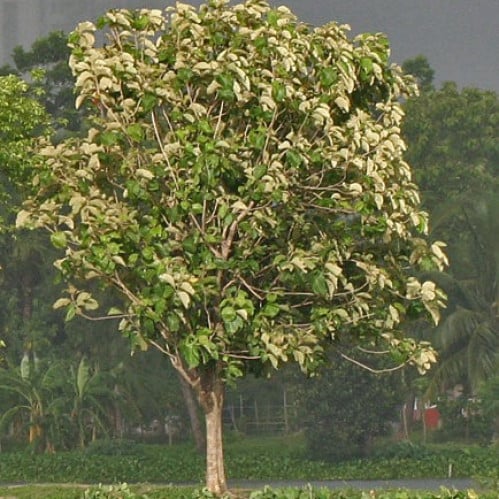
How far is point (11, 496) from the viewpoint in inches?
1032

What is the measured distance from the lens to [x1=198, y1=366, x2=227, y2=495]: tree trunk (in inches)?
761

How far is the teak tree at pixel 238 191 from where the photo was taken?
18.0m

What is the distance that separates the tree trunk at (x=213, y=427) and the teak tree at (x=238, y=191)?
0.03 metres

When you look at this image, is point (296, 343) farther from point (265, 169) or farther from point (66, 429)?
point (66, 429)

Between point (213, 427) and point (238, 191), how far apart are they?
13.0ft

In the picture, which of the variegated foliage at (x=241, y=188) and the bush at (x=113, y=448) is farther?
the bush at (x=113, y=448)

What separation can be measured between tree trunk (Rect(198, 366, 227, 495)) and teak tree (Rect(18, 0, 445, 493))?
0.03 m

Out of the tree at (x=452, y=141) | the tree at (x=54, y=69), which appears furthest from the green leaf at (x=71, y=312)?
the tree at (x=452, y=141)

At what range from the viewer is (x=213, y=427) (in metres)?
19.6

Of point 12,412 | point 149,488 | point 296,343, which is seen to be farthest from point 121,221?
point 12,412

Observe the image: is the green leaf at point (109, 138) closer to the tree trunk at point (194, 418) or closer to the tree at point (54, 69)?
the tree trunk at point (194, 418)

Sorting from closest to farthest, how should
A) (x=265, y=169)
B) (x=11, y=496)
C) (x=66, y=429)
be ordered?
1. (x=265, y=169)
2. (x=11, y=496)
3. (x=66, y=429)

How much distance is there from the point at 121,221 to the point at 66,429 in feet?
74.6

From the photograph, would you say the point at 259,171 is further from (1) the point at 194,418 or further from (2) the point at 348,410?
(1) the point at 194,418
